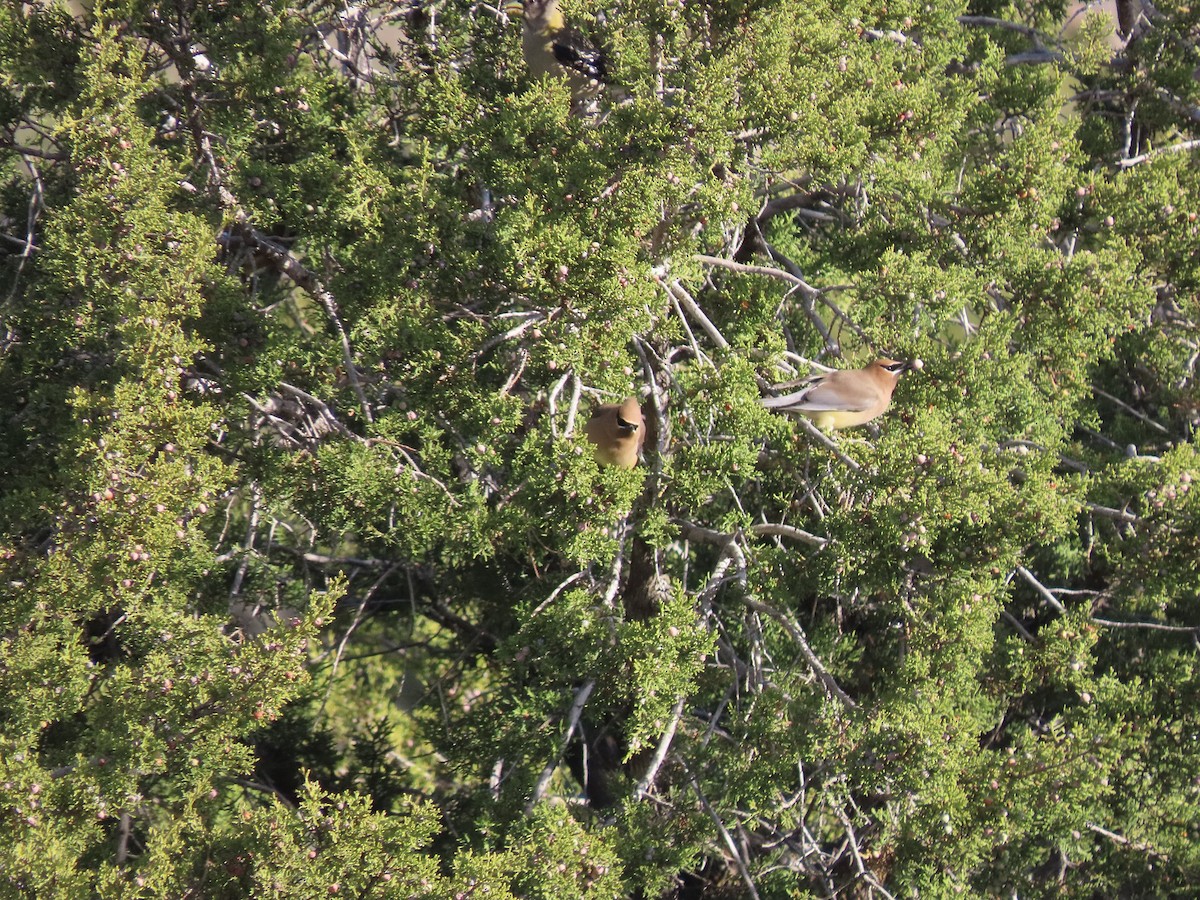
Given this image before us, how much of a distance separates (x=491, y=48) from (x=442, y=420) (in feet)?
4.75

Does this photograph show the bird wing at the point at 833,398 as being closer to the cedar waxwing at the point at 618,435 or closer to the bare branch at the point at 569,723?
the cedar waxwing at the point at 618,435

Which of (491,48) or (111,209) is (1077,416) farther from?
(111,209)

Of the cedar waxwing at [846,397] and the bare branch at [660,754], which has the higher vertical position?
the cedar waxwing at [846,397]

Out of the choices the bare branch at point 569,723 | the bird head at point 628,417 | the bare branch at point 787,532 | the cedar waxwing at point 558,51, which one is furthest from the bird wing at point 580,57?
the bare branch at point 569,723

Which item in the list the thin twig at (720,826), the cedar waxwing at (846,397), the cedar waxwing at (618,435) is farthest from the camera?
the thin twig at (720,826)

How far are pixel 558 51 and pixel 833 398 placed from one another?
1.85 m

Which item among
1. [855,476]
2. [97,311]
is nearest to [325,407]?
[97,311]

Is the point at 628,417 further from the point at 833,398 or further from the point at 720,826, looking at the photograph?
the point at 720,826

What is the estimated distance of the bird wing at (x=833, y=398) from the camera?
4188mm

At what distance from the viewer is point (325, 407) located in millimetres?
4402

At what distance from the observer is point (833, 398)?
13.7 ft

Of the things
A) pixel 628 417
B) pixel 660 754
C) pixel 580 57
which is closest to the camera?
pixel 628 417

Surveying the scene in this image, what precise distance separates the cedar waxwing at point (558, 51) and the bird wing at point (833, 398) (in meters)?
1.45

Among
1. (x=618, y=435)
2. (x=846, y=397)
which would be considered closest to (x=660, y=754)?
(x=618, y=435)
